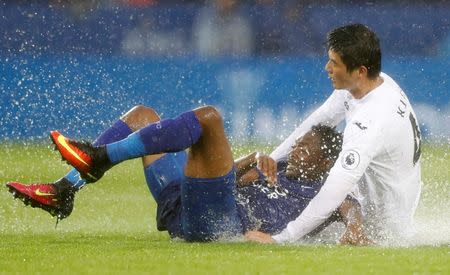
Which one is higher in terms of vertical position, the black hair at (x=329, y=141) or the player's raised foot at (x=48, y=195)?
the black hair at (x=329, y=141)

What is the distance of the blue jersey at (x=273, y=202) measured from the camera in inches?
298

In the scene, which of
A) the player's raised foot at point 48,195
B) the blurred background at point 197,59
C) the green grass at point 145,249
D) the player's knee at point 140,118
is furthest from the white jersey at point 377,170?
the blurred background at point 197,59

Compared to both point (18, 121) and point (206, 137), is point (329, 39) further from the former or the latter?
point (18, 121)

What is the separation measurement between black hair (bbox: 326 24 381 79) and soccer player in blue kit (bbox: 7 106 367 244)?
451 mm

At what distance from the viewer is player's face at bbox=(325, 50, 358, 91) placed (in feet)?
24.9

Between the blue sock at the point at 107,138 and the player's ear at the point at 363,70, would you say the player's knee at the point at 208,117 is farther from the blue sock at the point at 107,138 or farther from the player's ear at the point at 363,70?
the player's ear at the point at 363,70

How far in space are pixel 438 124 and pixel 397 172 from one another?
6.51 m

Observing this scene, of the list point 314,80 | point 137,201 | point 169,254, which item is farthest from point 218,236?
point 314,80

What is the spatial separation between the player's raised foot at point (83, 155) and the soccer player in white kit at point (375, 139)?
978 millimetres

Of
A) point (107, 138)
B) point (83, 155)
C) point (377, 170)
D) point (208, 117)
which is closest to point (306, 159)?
point (377, 170)

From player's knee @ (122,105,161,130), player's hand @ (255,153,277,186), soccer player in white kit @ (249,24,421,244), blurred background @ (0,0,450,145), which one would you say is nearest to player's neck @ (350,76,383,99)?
soccer player in white kit @ (249,24,421,244)

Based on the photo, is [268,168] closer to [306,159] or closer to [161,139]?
[306,159]

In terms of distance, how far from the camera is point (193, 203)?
7414 millimetres

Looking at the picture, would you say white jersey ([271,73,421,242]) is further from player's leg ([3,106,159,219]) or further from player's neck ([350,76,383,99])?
player's leg ([3,106,159,219])
